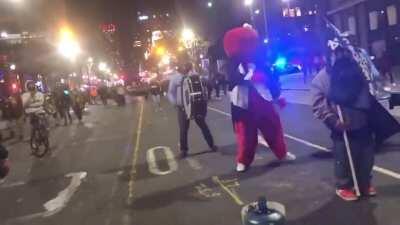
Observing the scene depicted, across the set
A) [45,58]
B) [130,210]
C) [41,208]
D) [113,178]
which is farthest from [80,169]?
[45,58]

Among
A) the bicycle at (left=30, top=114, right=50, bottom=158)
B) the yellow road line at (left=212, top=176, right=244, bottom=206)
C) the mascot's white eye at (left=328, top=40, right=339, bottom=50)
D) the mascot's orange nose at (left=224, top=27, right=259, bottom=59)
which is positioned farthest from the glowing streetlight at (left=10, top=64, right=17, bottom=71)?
the mascot's white eye at (left=328, top=40, right=339, bottom=50)

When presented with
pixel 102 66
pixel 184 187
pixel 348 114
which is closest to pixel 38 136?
pixel 184 187

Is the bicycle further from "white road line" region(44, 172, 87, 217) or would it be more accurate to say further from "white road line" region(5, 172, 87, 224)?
"white road line" region(5, 172, 87, 224)

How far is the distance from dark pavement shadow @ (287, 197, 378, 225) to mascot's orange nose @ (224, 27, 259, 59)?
2966mm

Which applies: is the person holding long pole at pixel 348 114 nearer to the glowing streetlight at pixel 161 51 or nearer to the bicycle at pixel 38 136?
the bicycle at pixel 38 136

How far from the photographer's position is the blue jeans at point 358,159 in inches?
243

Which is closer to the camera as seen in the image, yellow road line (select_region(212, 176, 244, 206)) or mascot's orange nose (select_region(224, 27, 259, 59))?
yellow road line (select_region(212, 176, 244, 206))

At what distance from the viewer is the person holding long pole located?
20.1ft

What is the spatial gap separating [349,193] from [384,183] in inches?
33.0

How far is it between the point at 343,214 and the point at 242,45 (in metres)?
3.40

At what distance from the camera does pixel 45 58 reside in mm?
54875

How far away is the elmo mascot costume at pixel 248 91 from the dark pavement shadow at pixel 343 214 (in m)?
2.44

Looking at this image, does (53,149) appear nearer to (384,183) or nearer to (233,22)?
(384,183)

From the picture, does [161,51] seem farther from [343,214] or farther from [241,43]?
[343,214]
